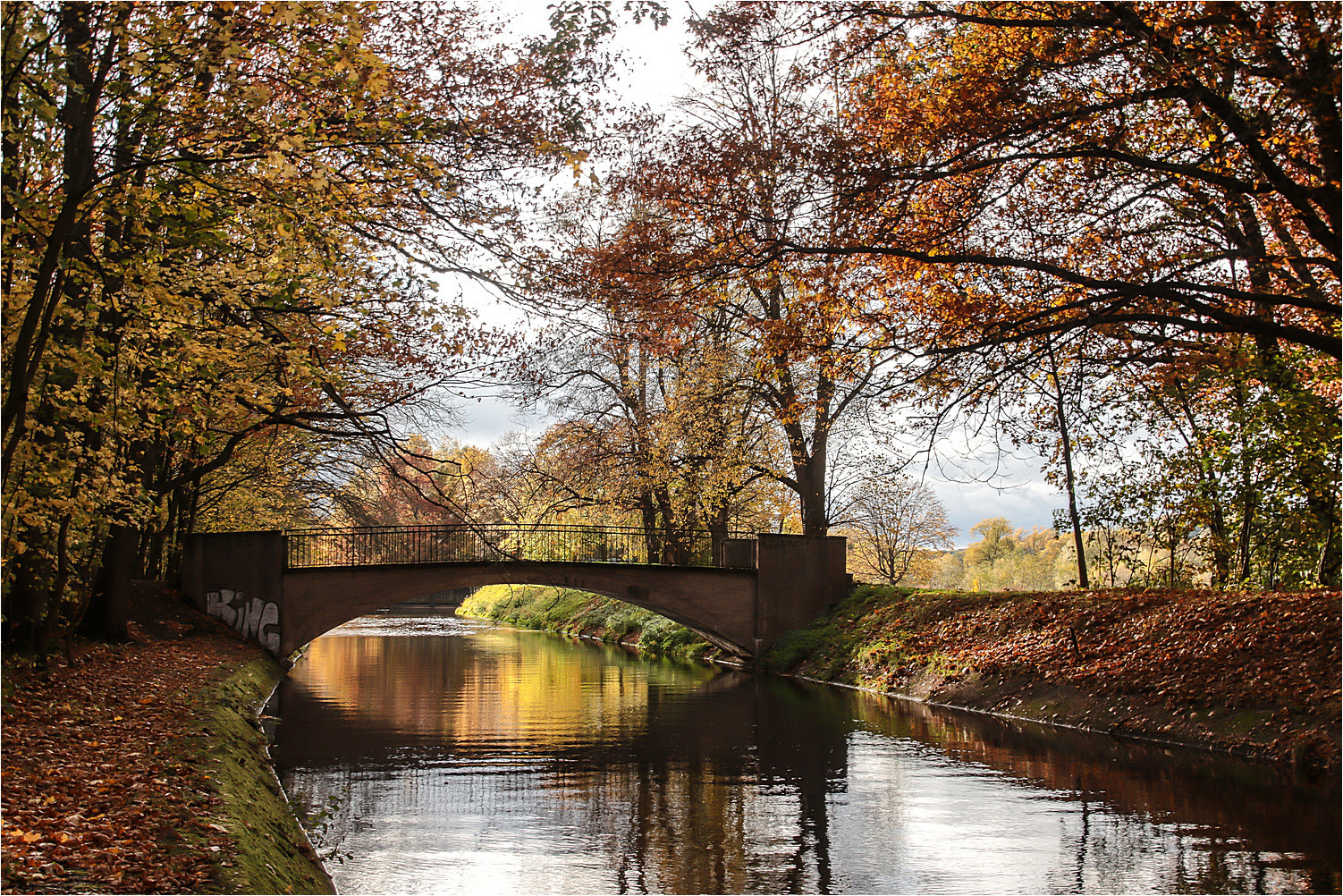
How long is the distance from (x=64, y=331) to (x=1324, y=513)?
16.9m

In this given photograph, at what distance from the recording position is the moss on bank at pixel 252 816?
20.6 feet

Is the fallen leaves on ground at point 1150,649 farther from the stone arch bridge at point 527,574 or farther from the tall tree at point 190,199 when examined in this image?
the tall tree at point 190,199

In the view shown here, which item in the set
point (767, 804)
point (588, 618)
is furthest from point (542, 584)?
point (767, 804)

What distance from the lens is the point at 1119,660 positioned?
52.1ft

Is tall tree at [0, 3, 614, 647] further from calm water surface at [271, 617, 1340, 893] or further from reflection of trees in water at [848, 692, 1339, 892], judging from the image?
reflection of trees in water at [848, 692, 1339, 892]

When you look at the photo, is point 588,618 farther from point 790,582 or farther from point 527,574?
point 790,582

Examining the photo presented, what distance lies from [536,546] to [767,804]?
59.5ft

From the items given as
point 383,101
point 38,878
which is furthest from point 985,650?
point 38,878

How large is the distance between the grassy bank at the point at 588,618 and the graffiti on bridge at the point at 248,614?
5.46m

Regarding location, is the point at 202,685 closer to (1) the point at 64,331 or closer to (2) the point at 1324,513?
(1) the point at 64,331

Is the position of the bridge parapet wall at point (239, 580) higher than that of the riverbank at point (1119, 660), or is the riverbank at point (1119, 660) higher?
the bridge parapet wall at point (239, 580)

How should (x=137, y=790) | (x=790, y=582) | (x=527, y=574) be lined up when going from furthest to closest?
(x=790, y=582)
(x=527, y=574)
(x=137, y=790)

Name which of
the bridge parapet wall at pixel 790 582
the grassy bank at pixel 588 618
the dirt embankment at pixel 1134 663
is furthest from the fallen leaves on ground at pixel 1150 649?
the grassy bank at pixel 588 618

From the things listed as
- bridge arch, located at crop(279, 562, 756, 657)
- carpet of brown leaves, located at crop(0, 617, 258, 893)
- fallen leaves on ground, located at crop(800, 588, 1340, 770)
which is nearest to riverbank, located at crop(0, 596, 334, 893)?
carpet of brown leaves, located at crop(0, 617, 258, 893)
